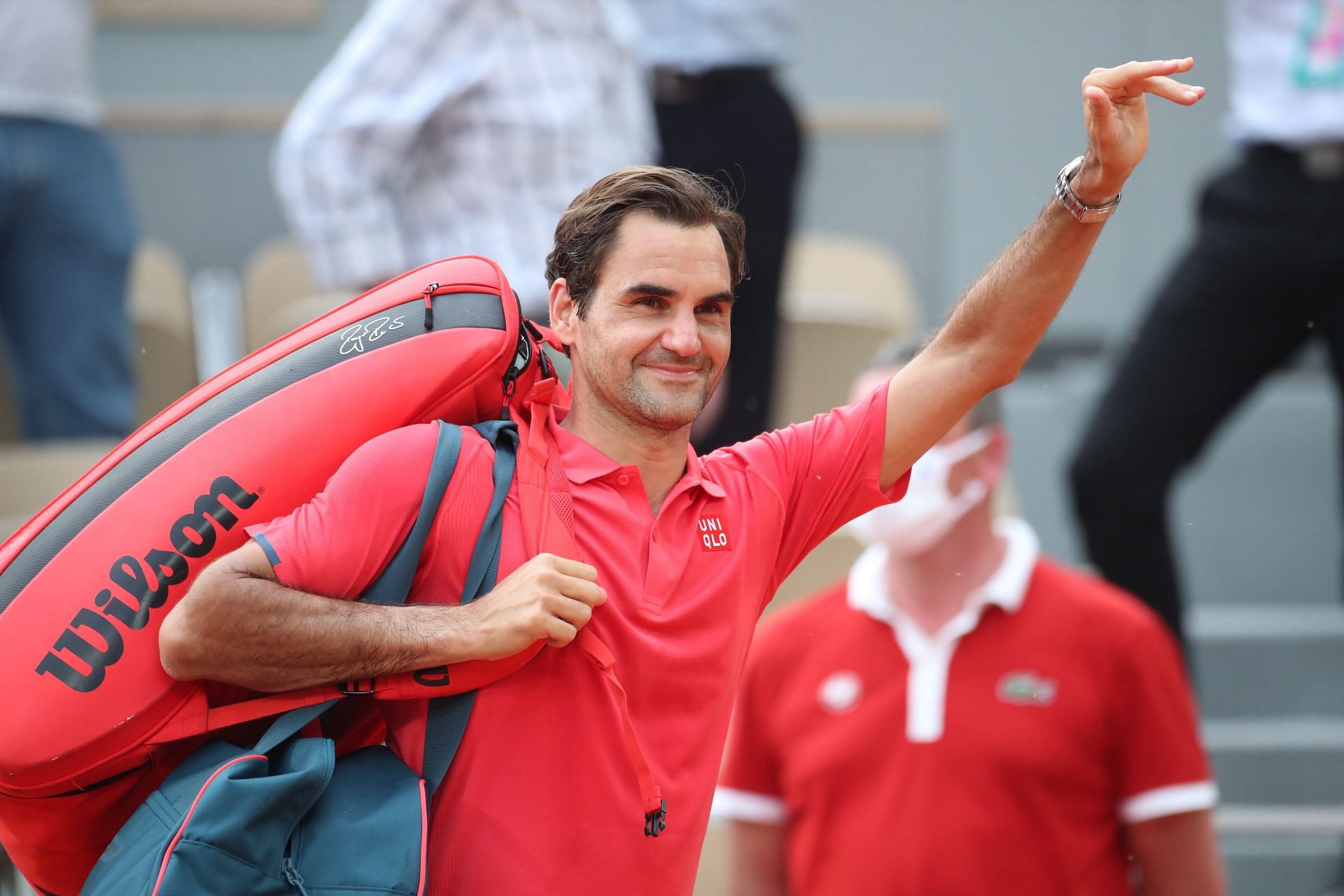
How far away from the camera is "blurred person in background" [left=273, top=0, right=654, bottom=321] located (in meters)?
2.73

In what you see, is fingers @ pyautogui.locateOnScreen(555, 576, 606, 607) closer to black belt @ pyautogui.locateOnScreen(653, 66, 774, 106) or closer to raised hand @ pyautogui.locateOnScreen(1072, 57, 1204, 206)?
raised hand @ pyautogui.locateOnScreen(1072, 57, 1204, 206)

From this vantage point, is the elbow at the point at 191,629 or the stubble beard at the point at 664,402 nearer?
the elbow at the point at 191,629

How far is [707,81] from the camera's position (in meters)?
3.71

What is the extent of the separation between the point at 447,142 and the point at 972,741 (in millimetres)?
1353

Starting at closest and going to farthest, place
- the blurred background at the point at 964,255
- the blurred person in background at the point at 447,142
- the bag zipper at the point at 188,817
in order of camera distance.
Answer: the bag zipper at the point at 188,817, the blurred person in background at the point at 447,142, the blurred background at the point at 964,255

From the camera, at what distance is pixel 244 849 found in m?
1.63

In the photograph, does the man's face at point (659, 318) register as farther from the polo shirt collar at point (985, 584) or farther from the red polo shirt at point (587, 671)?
the polo shirt collar at point (985, 584)

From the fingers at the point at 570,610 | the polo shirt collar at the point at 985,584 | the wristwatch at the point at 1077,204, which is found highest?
the wristwatch at the point at 1077,204

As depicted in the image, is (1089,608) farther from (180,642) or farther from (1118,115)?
(180,642)

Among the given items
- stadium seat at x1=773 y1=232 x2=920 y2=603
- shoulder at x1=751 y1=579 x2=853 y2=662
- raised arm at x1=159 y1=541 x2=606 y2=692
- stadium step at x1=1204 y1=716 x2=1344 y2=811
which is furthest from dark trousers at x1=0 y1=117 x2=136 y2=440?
stadium step at x1=1204 y1=716 x2=1344 y2=811

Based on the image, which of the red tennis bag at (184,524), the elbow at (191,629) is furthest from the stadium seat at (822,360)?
the elbow at (191,629)

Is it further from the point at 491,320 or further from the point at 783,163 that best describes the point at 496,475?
the point at 783,163

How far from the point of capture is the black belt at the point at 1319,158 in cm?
354

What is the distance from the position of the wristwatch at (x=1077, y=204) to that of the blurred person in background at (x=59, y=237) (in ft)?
8.83
